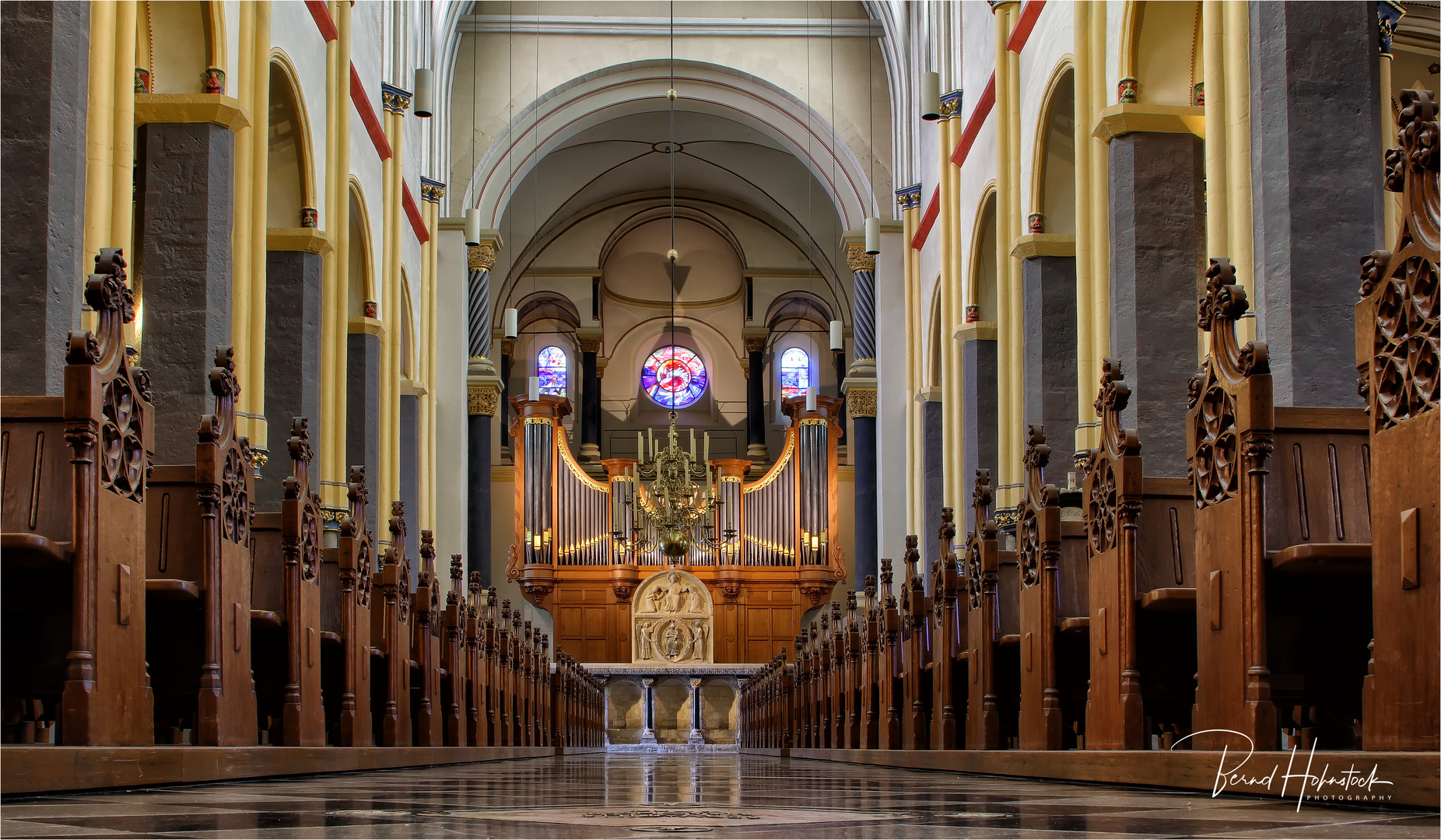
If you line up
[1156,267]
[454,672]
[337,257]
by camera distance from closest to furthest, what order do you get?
[1156,267], [454,672], [337,257]

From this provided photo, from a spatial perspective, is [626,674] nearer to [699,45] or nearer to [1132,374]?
[699,45]

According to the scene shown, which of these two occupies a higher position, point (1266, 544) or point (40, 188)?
point (40, 188)

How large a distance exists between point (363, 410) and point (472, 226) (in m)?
5.26

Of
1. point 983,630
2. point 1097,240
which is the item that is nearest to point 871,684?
point 983,630

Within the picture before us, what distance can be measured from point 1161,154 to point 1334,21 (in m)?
2.83

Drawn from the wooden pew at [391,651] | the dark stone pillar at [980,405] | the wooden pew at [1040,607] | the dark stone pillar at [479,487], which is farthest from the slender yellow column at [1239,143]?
the dark stone pillar at [479,487]

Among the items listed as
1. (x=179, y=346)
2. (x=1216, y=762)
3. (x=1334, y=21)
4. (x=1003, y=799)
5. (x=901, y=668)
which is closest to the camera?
(x=1003, y=799)

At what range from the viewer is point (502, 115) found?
22.1 meters

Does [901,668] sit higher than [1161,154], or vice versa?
[1161,154]

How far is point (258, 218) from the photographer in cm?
1042

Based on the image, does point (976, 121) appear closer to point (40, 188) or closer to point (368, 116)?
point (368, 116)

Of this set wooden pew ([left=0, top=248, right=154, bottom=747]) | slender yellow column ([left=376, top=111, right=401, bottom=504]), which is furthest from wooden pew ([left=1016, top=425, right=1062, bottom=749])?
slender yellow column ([left=376, top=111, right=401, bottom=504])

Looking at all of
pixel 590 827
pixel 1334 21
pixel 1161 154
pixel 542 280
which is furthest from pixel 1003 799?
pixel 542 280

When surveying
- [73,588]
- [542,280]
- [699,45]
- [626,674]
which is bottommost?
[626,674]
